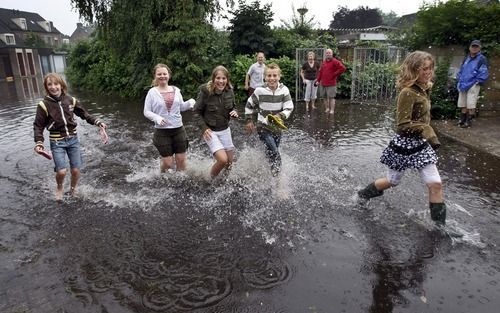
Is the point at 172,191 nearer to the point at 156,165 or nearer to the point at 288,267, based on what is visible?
the point at 156,165

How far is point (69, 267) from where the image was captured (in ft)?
12.6

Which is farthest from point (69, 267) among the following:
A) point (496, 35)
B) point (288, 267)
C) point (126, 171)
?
point (496, 35)

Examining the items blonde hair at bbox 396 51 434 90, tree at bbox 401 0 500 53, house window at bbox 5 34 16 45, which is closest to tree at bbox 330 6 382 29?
house window at bbox 5 34 16 45

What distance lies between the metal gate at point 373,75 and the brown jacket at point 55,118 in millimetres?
10502

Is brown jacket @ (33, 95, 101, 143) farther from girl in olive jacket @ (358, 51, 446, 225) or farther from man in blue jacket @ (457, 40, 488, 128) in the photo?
man in blue jacket @ (457, 40, 488, 128)

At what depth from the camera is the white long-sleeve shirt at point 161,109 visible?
17.7 ft

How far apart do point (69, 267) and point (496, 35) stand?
10.8 metres

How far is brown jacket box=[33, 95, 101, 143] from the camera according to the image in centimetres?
504

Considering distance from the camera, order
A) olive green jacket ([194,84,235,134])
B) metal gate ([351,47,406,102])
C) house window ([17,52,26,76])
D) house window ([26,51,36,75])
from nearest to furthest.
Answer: olive green jacket ([194,84,235,134]) → metal gate ([351,47,406,102]) → house window ([17,52,26,76]) → house window ([26,51,36,75])

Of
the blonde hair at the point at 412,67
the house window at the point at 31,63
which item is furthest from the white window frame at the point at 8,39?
the blonde hair at the point at 412,67

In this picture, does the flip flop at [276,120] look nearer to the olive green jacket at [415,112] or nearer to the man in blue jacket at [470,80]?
the olive green jacket at [415,112]

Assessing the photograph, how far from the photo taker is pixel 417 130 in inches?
160

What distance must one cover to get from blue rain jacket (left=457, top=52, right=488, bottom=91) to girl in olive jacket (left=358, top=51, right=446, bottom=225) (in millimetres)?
5783

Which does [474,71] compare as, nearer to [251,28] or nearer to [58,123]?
[58,123]
